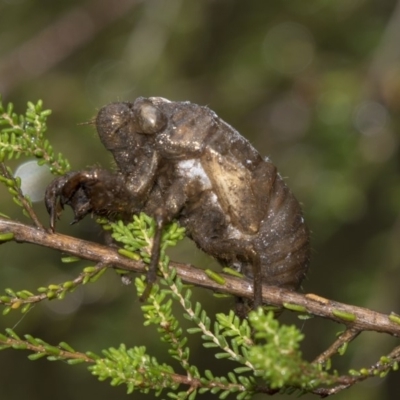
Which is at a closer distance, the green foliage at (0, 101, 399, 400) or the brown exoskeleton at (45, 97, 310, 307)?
the green foliage at (0, 101, 399, 400)

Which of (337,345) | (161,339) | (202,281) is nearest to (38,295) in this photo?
(161,339)

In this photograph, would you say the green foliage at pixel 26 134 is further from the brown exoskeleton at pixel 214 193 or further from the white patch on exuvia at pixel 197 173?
the white patch on exuvia at pixel 197 173

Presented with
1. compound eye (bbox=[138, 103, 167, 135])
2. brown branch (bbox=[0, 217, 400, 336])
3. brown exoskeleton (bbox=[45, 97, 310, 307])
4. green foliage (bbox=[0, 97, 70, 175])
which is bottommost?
brown branch (bbox=[0, 217, 400, 336])

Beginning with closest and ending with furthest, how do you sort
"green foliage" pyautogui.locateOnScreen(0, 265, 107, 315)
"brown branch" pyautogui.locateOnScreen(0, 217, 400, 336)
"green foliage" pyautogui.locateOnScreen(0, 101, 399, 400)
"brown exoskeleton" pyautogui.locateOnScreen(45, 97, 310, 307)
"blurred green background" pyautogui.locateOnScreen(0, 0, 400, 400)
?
"green foliage" pyautogui.locateOnScreen(0, 101, 399, 400) → "green foliage" pyautogui.locateOnScreen(0, 265, 107, 315) → "brown branch" pyautogui.locateOnScreen(0, 217, 400, 336) → "brown exoskeleton" pyautogui.locateOnScreen(45, 97, 310, 307) → "blurred green background" pyautogui.locateOnScreen(0, 0, 400, 400)

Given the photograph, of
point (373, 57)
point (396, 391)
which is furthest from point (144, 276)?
point (396, 391)

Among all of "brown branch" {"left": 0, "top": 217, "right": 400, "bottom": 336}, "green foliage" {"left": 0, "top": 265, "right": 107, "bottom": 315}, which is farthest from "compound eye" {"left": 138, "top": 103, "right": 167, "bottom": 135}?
"green foliage" {"left": 0, "top": 265, "right": 107, "bottom": 315}

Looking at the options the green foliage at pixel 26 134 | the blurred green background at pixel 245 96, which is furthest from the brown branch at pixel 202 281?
the blurred green background at pixel 245 96

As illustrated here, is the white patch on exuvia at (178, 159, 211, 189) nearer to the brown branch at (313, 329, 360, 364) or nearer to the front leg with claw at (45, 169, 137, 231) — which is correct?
the front leg with claw at (45, 169, 137, 231)

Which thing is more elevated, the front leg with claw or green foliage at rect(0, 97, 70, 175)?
green foliage at rect(0, 97, 70, 175)

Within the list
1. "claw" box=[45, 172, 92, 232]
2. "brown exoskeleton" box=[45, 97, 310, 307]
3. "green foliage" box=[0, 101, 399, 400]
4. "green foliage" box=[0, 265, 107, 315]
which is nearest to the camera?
"green foliage" box=[0, 101, 399, 400]
